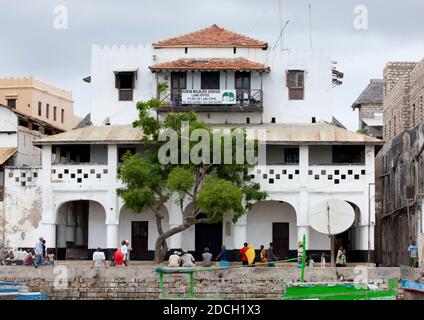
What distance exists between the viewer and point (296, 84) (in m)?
42.4

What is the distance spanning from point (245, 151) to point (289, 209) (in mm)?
5378

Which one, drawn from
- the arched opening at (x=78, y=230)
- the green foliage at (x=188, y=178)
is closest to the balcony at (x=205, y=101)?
the green foliage at (x=188, y=178)

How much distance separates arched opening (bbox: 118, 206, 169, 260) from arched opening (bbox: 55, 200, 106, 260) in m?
0.92

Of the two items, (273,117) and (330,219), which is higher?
(273,117)

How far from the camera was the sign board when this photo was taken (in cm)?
4091

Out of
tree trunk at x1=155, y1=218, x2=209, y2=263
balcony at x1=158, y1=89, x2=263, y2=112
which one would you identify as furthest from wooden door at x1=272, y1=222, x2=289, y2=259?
balcony at x1=158, y1=89, x2=263, y2=112

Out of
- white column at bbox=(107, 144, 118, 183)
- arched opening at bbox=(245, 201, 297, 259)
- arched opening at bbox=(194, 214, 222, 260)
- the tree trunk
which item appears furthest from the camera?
arched opening at bbox=(194, 214, 222, 260)

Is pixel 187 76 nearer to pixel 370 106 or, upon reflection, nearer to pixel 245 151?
pixel 245 151

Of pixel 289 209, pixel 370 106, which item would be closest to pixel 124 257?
pixel 289 209

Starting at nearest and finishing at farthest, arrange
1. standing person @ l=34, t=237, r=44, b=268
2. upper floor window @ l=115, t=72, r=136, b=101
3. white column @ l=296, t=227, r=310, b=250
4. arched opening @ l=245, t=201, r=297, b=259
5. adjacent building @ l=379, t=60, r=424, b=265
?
standing person @ l=34, t=237, r=44, b=268 → adjacent building @ l=379, t=60, r=424, b=265 → white column @ l=296, t=227, r=310, b=250 → arched opening @ l=245, t=201, r=297, b=259 → upper floor window @ l=115, t=72, r=136, b=101

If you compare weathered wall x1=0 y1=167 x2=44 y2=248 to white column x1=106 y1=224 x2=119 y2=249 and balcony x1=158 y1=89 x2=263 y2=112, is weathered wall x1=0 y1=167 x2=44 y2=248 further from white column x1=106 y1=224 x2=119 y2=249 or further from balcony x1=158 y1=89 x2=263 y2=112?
balcony x1=158 y1=89 x2=263 y2=112

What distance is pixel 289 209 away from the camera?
41562 mm

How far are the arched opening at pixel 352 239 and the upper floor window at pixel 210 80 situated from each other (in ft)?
26.0

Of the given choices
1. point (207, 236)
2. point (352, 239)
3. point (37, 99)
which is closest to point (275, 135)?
point (207, 236)
